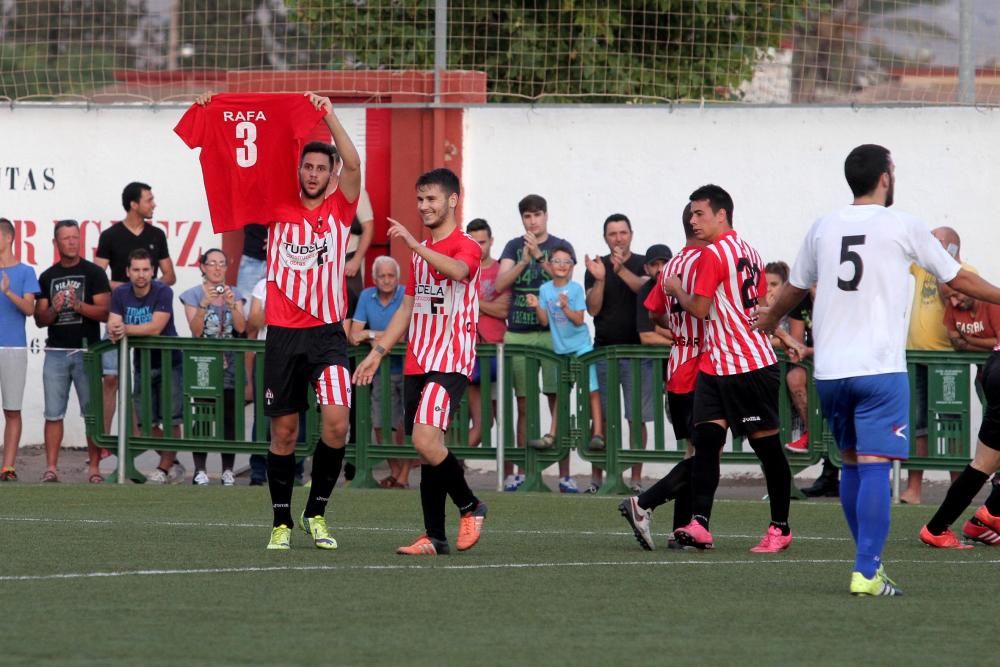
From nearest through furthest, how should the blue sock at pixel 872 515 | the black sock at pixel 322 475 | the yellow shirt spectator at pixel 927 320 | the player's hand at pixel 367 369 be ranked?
the blue sock at pixel 872 515 < the player's hand at pixel 367 369 < the black sock at pixel 322 475 < the yellow shirt spectator at pixel 927 320

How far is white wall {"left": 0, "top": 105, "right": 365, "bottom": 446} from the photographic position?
709 inches

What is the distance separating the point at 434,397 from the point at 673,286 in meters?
1.53

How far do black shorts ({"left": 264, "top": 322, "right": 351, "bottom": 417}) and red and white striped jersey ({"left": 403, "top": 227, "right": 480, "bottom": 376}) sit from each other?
1.39 feet

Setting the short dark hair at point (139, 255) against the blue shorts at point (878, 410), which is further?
the short dark hair at point (139, 255)

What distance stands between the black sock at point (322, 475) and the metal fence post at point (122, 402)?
5.87m

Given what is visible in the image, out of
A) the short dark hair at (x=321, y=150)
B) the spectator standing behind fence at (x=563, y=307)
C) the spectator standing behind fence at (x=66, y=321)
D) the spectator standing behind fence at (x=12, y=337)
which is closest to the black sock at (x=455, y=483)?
the short dark hair at (x=321, y=150)

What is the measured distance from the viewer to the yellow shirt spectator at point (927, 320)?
46.4ft

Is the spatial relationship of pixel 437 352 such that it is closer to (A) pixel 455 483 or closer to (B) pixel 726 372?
(A) pixel 455 483

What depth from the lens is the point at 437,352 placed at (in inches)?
365

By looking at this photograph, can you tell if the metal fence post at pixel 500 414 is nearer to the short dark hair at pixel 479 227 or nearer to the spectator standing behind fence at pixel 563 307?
the spectator standing behind fence at pixel 563 307

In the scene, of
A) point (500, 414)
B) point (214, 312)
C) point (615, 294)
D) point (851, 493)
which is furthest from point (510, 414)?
point (851, 493)

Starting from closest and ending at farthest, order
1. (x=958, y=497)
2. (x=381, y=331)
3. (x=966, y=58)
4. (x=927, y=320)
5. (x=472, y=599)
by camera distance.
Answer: (x=472, y=599) → (x=958, y=497) → (x=927, y=320) → (x=381, y=331) → (x=966, y=58)

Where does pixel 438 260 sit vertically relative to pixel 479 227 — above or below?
below

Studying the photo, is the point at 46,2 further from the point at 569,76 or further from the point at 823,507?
the point at 823,507
